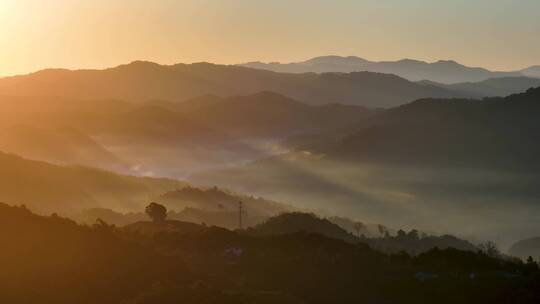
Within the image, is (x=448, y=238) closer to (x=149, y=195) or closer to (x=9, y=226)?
(x=9, y=226)

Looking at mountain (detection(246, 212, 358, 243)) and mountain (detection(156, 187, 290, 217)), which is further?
mountain (detection(156, 187, 290, 217))

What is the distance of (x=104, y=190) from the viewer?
18688 centimetres

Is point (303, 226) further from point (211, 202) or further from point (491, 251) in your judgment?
point (211, 202)

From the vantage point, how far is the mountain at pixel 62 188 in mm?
154500

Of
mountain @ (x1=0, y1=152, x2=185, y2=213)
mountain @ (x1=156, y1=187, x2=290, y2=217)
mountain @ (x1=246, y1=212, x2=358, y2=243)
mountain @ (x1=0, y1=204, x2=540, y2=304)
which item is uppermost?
mountain @ (x1=0, y1=152, x2=185, y2=213)

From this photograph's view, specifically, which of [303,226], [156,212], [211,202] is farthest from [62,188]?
Answer: [156,212]

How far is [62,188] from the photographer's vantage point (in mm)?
170625

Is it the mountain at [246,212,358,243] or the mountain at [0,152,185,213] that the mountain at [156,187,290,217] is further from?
the mountain at [246,212,358,243]

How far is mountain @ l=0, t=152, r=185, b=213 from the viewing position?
154 metres

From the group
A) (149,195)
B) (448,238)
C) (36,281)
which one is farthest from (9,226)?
(149,195)

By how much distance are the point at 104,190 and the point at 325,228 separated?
380 feet

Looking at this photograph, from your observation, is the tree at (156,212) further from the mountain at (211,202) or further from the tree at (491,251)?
the mountain at (211,202)

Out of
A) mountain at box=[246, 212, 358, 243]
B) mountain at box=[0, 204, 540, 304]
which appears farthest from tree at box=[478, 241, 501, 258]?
mountain at box=[0, 204, 540, 304]

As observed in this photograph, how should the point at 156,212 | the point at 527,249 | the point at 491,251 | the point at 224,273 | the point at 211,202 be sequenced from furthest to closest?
the point at 211,202, the point at 527,249, the point at 491,251, the point at 156,212, the point at 224,273
